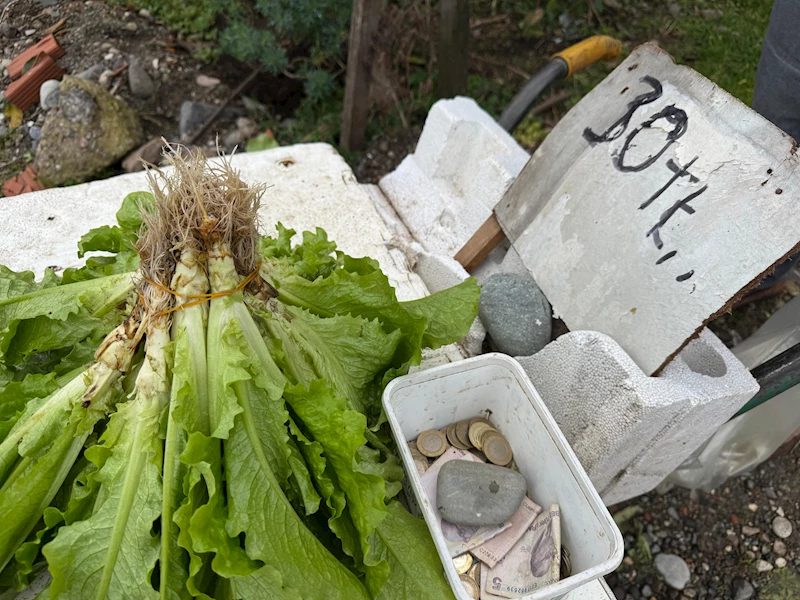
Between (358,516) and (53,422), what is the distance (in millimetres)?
775

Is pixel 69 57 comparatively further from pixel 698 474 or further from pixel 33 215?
pixel 698 474

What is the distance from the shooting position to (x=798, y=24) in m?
2.17

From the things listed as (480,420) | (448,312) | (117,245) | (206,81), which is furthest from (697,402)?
(206,81)

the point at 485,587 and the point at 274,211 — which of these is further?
the point at 274,211

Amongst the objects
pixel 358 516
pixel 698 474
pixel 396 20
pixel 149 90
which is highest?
pixel 396 20

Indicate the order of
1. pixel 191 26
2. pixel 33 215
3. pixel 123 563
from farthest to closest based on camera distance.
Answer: pixel 191 26 → pixel 33 215 → pixel 123 563

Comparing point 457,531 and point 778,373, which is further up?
point 778,373

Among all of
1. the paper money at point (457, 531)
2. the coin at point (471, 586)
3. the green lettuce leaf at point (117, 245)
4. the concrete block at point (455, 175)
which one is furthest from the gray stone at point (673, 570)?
the green lettuce leaf at point (117, 245)

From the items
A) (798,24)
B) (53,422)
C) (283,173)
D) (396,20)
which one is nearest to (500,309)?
(283,173)

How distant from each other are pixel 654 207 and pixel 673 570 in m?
1.52

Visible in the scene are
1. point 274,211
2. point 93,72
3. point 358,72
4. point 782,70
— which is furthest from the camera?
point 93,72

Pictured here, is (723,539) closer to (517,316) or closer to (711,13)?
(517,316)

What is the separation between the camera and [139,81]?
13.2ft

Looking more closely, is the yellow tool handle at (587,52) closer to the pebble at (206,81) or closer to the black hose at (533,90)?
the black hose at (533,90)
